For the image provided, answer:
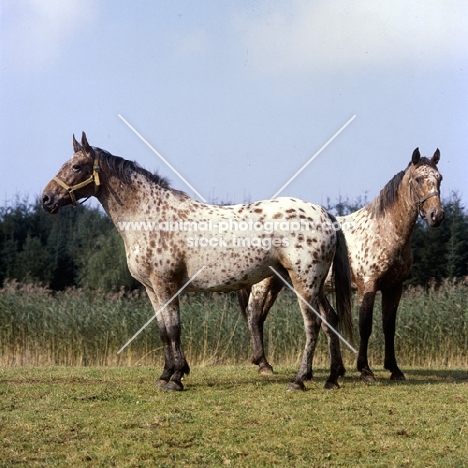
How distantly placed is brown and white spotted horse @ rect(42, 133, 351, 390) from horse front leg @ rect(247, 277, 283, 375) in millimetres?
1600

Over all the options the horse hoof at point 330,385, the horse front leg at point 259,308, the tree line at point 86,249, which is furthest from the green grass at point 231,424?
the tree line at point 86,249

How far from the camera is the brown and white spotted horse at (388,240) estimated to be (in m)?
8.39

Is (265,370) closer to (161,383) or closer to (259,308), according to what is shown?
(259,308)

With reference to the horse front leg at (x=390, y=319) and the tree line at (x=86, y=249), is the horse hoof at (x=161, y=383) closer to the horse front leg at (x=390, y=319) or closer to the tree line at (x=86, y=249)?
the horse front leg at (x=390, y=319)

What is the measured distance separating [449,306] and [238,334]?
3.65m

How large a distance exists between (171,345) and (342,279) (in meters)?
2.09

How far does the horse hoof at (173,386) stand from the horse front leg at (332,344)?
1594mm

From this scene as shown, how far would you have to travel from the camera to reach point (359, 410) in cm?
665

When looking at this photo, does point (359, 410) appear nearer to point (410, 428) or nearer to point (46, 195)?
point (410, 428)

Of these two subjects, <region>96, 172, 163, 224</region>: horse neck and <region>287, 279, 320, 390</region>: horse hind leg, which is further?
<region>96, 172, 163, 224</region>: horse neck

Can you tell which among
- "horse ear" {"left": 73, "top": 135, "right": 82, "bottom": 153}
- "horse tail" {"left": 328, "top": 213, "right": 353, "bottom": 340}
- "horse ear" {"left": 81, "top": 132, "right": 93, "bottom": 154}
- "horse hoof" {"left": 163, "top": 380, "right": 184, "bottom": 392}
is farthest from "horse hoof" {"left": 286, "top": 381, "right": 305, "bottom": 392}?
"horse ear" {"left": 73, "top": 135, "right": 82, "bottom": 153}

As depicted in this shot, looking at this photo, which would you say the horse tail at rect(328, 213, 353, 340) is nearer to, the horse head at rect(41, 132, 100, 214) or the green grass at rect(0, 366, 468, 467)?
the green grass at rect(0, 366, 468, 467)

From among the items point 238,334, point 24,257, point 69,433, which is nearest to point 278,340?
point 238,334

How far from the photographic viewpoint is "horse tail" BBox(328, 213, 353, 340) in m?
8.12
